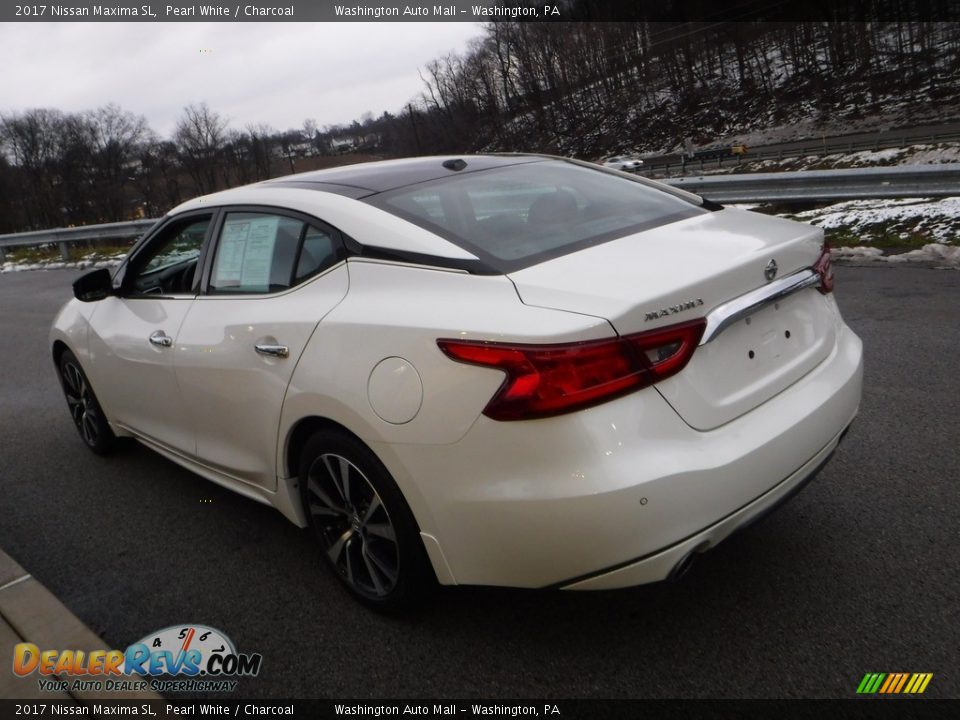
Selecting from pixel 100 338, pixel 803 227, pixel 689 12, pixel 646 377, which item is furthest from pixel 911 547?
pixel 689 12

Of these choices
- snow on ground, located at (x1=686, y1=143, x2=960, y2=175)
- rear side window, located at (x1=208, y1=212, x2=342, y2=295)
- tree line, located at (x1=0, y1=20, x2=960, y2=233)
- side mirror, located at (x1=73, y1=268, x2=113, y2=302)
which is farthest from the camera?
tree line, located at (x1=0, y1=20, x2=960, y2=233)

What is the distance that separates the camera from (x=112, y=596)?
10.3 feet

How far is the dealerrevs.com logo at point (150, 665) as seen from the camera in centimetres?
247

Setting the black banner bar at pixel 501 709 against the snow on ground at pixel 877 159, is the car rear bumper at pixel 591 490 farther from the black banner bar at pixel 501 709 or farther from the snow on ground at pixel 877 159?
the snow on ground at pixel 877 159

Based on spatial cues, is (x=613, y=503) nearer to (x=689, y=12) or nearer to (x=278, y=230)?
(x=278, y=230)

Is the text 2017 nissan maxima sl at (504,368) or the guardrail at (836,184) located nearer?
the text 2017 nissan maxima sl at (504,368)

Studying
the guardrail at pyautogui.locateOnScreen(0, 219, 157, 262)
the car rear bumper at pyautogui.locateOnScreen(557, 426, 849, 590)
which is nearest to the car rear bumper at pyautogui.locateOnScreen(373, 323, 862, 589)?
the car rear bumper at pyautogui.locateOnScreen(557, 426, 849, 590)

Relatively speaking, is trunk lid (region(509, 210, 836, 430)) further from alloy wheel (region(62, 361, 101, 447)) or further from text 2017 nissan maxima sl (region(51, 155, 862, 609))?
alloy wheel (region(62, 361, 101, 447))

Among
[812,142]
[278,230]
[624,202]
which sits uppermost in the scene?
[278,230]

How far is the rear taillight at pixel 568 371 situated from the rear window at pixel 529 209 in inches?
16.1

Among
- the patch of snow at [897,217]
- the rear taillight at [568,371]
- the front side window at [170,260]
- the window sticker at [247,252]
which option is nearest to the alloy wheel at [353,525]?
the rear taillight at [568,371]

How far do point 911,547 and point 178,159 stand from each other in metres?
28.7

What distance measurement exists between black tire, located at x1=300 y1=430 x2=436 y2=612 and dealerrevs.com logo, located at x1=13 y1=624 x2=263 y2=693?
1.45ft

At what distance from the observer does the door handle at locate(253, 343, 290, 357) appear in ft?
9.04
